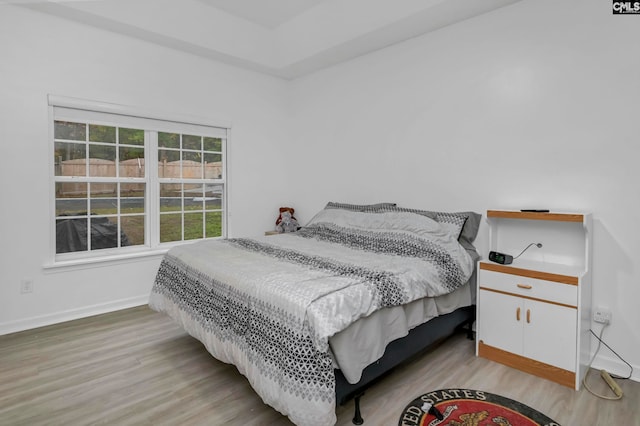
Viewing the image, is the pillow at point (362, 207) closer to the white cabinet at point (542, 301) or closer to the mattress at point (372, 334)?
the white cabinet at point (542, 301)

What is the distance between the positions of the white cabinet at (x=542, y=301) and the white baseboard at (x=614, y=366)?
0.39ft

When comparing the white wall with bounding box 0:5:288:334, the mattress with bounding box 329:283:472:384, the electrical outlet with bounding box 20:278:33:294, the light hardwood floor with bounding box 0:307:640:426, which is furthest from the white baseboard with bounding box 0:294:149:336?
the mattress with bounding box 329:283:472:384

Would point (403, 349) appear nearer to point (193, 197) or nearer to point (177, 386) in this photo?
point (177, 386)

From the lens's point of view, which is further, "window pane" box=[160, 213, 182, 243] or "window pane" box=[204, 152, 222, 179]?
"window pane" box=[204, 152, 222, 179]

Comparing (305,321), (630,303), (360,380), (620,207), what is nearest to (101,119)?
(305,321)

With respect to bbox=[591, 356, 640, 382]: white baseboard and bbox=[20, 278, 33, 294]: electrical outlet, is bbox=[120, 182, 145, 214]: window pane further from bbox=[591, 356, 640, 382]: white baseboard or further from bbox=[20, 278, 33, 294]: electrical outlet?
bbox=[591, 356, 640, 382]: white baseboard

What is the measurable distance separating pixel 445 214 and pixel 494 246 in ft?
1.50

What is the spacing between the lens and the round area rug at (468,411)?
183 centimetres

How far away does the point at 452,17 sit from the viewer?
3.03 m

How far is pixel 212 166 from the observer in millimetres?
4277

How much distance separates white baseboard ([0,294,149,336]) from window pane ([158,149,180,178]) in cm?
134

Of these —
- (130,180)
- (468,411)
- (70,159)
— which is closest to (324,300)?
(468,411)

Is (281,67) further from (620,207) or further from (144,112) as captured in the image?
(620,207)

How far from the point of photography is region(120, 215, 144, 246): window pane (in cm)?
367
